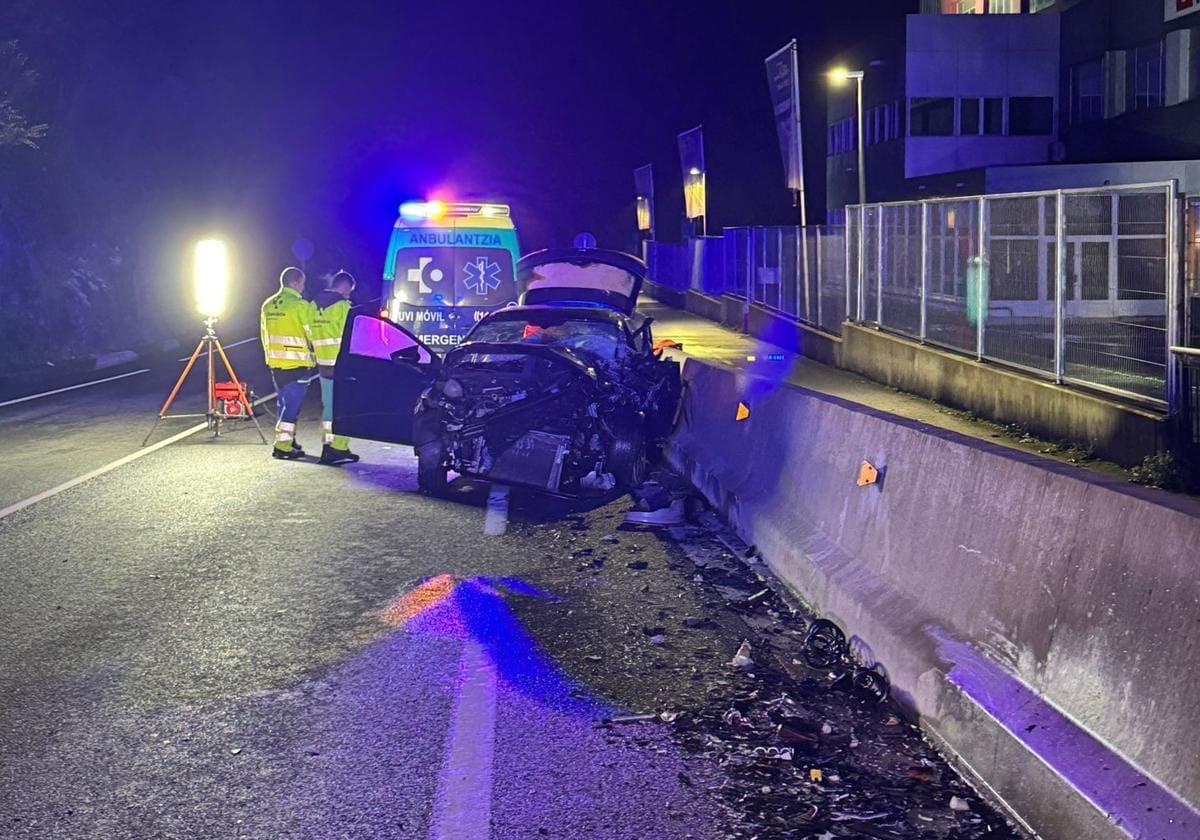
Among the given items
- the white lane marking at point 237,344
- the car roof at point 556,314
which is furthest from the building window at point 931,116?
the car roof at point 556,314

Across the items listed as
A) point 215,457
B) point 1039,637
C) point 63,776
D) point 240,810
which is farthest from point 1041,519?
point 215,457

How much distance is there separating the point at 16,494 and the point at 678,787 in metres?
8.31

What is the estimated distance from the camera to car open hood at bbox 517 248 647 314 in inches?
686

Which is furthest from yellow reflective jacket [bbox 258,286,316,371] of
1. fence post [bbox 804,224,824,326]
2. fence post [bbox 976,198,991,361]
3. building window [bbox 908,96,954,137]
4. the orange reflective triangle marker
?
building window [bbox 908,96,954,137]

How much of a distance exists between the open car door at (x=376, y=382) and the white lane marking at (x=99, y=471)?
212 centimetres

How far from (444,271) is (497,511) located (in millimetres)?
8509

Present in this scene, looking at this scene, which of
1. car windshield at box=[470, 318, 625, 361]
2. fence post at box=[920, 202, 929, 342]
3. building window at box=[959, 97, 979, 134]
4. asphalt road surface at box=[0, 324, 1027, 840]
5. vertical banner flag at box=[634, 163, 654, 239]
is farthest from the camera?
vertical banner flag at box=[634, 163, 654, 239]

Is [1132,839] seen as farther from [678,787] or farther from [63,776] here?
[63,776]

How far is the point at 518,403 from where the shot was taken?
11359mm

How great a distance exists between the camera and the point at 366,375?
13.0m

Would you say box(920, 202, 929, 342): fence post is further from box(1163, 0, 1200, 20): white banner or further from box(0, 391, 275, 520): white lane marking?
box(1163, 0, 1200, 20): white banner

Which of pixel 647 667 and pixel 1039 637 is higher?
pixel 1039 637

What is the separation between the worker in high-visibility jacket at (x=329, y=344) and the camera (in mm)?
13453

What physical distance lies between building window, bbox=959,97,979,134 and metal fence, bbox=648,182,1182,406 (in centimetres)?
3164
